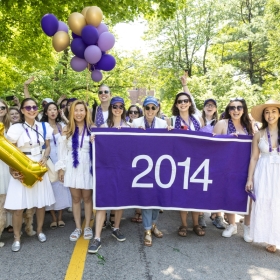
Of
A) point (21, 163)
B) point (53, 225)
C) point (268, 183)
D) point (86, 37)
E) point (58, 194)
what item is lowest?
point (53, 225)

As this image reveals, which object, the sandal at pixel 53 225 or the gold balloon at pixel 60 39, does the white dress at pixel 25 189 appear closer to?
the sandal at pixel 53 225

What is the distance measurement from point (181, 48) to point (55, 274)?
886 inches

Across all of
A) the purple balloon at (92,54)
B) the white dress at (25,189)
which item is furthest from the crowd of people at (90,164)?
the purple balloon at (92,54)

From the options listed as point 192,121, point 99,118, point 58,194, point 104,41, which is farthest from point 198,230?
point 104,41

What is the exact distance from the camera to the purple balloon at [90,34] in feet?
17.2

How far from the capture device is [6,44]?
10.0 m

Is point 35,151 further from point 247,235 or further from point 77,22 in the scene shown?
point 247,235

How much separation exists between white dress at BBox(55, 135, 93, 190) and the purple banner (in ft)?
0.41

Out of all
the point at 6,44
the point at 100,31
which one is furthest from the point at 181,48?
the point at 100,31

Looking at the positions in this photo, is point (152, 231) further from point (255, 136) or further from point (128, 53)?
point (128, 53)

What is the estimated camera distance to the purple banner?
434cm

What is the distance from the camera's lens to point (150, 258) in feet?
12.5

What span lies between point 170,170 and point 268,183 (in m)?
1.31

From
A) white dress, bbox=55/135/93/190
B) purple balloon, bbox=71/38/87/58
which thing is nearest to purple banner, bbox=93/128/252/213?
white dress, bbox=55/135/93/190
